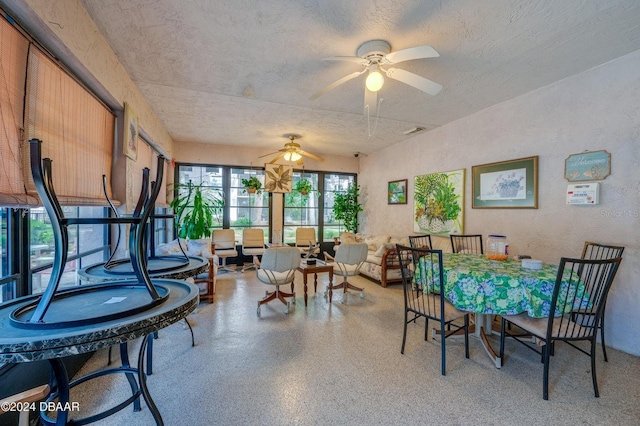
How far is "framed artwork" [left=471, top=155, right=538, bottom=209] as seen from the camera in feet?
11.6

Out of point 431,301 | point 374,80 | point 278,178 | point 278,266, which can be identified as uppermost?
point 374,80

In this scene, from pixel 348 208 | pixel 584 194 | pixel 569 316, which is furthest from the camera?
pixel 348 208

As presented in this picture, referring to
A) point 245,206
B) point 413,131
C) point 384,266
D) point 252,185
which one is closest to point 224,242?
point 245,206

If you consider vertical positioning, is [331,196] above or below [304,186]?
below

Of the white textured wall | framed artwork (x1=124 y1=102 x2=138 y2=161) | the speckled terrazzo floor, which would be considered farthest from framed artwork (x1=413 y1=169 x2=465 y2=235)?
framed artwork (x1=124 y1=102 x2=138 y2=161)

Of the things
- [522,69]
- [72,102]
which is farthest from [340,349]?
[522,69]

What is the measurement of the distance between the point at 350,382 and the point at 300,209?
17.6ft

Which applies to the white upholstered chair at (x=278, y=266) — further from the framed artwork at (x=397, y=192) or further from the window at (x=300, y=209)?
the window at (x=300, y=209)

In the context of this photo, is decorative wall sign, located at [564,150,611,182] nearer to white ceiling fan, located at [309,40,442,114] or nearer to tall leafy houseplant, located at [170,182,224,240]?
white ceiling fan, located at [309,40,442,114]

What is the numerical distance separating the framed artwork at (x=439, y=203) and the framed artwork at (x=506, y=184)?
28 centimetres

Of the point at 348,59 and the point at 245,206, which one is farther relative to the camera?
the point at 245,206

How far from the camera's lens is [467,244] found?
164 inches

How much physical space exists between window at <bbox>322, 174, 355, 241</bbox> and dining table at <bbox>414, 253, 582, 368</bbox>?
5.01 meters

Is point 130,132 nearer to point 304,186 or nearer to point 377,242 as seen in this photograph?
point 304,186
